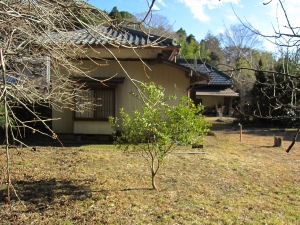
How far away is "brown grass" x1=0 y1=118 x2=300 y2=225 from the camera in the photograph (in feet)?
12.9

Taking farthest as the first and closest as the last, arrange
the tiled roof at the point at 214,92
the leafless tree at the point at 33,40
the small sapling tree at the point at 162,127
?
1. the tiled roof at the point at 214,92
2. the small sapling tree at the point at 162,127
3. the leafless tree at the point at 33,40

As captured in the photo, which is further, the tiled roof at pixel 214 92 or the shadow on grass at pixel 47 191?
the tiled roof at pixel 214 92

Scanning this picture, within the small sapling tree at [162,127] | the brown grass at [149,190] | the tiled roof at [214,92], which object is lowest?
the brown grass at [149,190]

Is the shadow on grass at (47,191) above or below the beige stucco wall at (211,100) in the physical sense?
below

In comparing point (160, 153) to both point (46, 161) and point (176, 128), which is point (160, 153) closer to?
point (176, 128)

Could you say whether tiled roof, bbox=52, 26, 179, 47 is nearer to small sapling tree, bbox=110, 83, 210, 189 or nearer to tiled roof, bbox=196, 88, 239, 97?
small sapling tree, bbox=110, 83, 210, 189

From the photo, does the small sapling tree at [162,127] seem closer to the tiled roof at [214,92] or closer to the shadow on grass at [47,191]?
the shadow on grass at [47,191]

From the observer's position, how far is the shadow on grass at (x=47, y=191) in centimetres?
441

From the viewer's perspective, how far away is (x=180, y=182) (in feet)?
17.5

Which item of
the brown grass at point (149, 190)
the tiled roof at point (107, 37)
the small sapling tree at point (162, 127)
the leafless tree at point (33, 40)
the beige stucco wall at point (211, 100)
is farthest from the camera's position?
the beige stucco wall at point (211, 100)

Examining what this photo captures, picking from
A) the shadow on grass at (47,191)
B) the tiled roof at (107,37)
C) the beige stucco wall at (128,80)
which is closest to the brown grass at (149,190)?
the shadow on grass at (47,191)

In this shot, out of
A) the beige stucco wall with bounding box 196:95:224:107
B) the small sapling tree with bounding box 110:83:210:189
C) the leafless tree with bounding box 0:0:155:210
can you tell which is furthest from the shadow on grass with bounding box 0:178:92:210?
the beige stucco wall with bounding box 196:95:224:107

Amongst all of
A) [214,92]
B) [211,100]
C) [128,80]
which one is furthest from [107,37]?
[211,100]

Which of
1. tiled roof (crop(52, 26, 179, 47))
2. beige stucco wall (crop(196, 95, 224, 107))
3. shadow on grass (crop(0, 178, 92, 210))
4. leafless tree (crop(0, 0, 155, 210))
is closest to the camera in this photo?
leafless tree (crop(0, 0, 155, 210))
